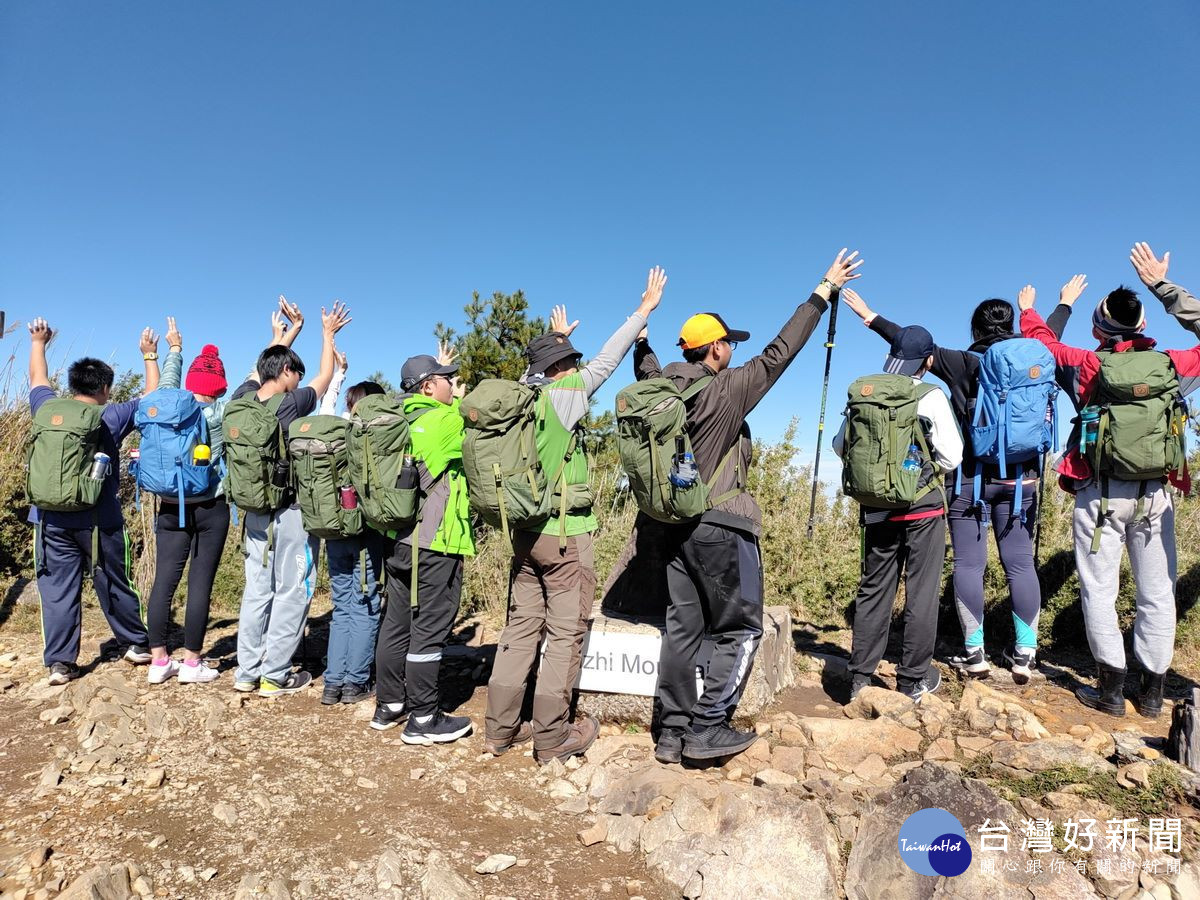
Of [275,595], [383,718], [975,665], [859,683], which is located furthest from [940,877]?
[275,595]

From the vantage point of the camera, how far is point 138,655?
566cm

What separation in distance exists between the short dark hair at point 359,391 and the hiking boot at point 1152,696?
5.46 m

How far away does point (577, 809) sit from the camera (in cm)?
360

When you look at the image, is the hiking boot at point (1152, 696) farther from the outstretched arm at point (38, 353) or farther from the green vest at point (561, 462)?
the outstretched arm at point (38, 353)

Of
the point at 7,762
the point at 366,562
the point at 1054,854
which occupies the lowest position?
the point at 7,762

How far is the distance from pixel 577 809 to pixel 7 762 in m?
3.34

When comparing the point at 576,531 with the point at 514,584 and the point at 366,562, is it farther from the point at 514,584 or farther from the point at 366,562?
the point at 366,562

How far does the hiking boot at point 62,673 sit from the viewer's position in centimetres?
521

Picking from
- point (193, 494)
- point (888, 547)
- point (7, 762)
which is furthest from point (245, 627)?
point (888, 547)

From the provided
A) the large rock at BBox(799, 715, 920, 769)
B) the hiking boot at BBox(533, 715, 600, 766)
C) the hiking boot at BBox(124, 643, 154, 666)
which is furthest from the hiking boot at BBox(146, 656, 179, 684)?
the large rock at BBox(799, 715, 920, 769)

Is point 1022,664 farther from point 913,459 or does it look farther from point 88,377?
point 88,377

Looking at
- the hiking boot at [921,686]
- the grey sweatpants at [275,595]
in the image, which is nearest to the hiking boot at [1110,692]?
the hiking boot at [921,686]

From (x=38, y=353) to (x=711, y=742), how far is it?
5656 mm

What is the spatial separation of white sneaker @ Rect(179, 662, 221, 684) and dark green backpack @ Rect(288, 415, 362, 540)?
161cm
